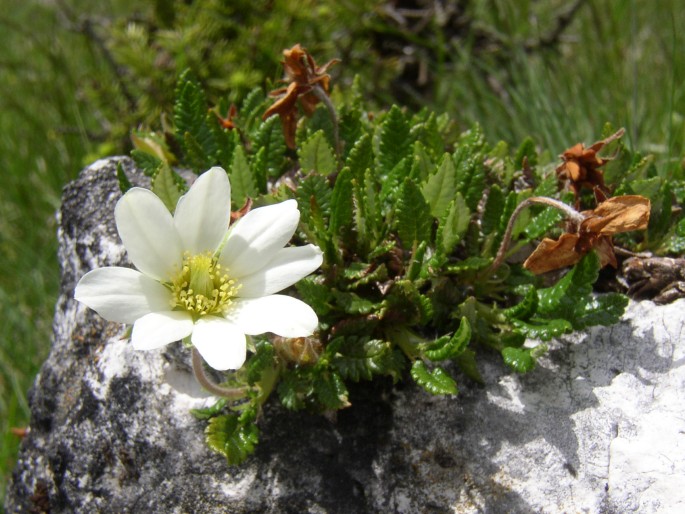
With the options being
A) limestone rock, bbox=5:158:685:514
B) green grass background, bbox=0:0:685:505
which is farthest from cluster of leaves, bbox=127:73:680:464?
green grass background, bbox=0:0:685:505

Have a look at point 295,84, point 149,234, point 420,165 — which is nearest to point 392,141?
point 420,165

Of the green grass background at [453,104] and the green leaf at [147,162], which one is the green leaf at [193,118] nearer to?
the green leaf at [147,162]

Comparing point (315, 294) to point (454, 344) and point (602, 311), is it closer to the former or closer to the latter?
point (454, 344)

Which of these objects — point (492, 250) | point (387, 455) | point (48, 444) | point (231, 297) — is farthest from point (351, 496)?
point (48, 444)

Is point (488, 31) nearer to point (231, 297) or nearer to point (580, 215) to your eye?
point (580, 215)

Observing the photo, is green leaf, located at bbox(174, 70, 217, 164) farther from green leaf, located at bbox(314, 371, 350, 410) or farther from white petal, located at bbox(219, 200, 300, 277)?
green leaf, located at bbox(314, 371, 350, 410)

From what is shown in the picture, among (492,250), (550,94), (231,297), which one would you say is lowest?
(550,94)
